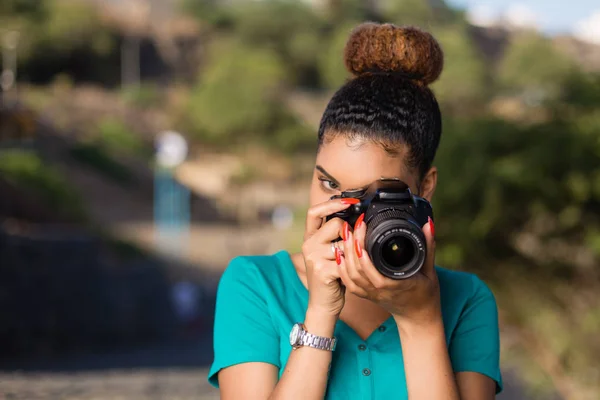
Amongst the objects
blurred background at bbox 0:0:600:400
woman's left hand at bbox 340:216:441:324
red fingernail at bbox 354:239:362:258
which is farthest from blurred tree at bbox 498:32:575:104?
red fingernail at bbox 354:239:362:258

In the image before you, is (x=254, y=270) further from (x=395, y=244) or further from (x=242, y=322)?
(x=395, y=244)

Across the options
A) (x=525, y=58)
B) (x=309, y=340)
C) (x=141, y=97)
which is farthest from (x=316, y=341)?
(x=141, y=97)

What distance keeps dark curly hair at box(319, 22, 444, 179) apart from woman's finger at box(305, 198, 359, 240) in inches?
6.1

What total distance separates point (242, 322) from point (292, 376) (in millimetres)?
176

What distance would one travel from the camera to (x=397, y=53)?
1.88 meters

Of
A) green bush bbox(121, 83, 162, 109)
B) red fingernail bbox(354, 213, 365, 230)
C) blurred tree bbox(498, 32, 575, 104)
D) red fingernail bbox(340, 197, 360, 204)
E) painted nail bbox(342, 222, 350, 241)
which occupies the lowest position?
painted nail bbox(342, 222, 350, 241)

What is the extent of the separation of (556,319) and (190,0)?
194ft

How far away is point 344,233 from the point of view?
164 cm

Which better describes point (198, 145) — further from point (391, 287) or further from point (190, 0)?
point (391, 287)

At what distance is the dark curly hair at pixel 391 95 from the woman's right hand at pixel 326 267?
17cm

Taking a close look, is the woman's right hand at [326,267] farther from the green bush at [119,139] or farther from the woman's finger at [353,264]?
the green bush at [119,139]

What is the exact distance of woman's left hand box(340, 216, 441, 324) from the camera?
1.60 m

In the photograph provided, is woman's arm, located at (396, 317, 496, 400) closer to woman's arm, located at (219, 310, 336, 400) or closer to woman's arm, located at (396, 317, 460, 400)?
woman's arm, located at (396, 317, 460, 400)

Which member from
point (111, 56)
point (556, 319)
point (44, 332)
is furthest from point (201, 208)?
point (556, 319)
